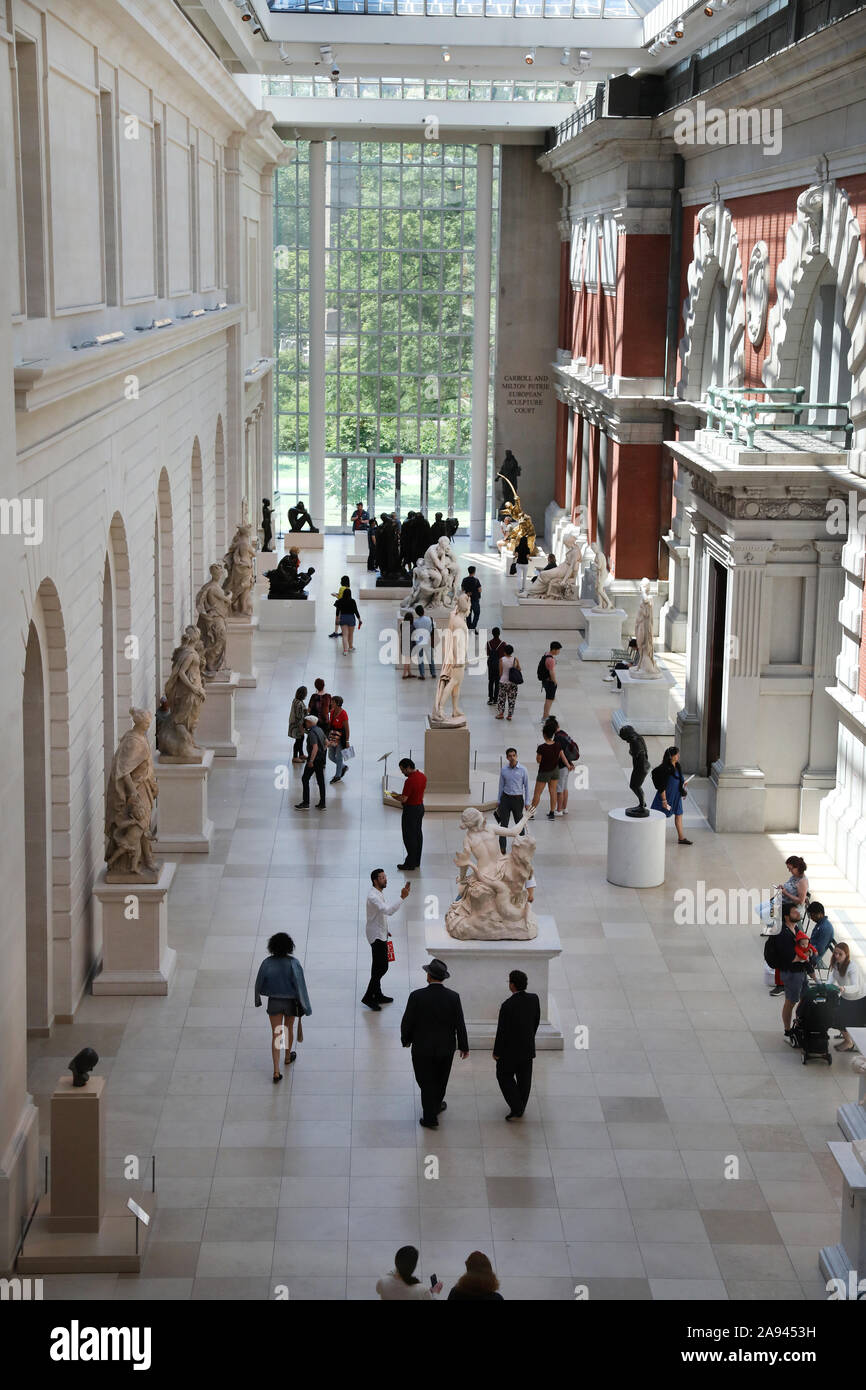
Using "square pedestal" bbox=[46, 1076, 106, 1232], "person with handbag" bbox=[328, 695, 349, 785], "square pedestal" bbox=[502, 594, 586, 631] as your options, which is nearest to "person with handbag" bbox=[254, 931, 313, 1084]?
"square pedestal" bbox=[46, 1076, 106, 1232]

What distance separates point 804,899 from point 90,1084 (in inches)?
265

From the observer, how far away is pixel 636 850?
16.8m

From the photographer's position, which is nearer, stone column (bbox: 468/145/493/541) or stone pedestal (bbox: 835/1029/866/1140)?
stone pedestal (bbox: 835/1029/866/1140)

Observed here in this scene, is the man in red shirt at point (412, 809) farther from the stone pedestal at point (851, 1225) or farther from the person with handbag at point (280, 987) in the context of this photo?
the stone pedestal at point (851, 1225)

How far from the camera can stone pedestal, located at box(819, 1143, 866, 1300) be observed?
9320 mm

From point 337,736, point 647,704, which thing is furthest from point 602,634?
point 337,736

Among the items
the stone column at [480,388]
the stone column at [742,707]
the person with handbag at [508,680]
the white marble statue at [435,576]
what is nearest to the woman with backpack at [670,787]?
the stone column at [742,707]

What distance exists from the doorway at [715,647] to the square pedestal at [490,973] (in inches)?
295

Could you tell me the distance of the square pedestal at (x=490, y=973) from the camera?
12.9m

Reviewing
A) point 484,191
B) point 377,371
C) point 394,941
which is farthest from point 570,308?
point 394,941

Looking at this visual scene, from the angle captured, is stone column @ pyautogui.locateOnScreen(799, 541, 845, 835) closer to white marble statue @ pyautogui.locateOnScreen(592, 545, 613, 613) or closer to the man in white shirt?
the man in white shirt

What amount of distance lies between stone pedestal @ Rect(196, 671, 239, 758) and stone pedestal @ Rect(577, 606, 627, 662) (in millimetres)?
8816

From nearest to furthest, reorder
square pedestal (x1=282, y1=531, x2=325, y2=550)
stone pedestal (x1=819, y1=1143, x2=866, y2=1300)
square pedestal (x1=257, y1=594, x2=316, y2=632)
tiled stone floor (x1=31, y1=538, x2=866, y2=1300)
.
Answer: stone pedestal (x1=819, y1=1143, x2=866, y2=1300) < tiled stone floor (x1=31, y1=538, x2=866, y2=1300) < square pedestal (x1=257, y1=594, x2=316, y2=632) < square pedestal (x1=282, y1=531, x2=325, y2=550)

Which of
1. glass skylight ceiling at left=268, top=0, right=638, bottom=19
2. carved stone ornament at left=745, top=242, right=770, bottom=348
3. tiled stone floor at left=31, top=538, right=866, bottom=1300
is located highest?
glass skylight ceiling at left=268, top=0, right=638, bottom=19
